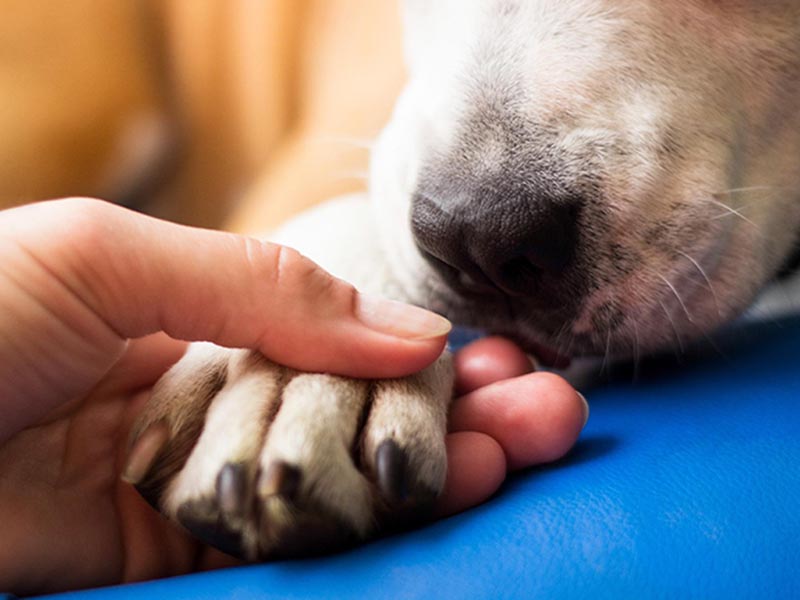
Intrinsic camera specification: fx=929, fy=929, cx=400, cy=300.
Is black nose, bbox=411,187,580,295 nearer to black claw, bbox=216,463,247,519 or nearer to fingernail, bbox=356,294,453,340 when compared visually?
fingernail, bbox=356,294,453,340

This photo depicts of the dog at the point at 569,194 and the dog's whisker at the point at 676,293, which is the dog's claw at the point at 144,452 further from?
the dog's whisker at the point at 676,293

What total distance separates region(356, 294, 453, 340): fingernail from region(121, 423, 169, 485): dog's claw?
0.61 ft

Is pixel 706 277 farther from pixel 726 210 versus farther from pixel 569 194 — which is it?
pixel 569 194

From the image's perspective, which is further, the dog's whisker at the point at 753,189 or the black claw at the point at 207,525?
the dog's whisker at the point at 753,189

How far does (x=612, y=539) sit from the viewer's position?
2.13ft

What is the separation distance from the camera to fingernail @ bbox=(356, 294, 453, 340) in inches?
30.4

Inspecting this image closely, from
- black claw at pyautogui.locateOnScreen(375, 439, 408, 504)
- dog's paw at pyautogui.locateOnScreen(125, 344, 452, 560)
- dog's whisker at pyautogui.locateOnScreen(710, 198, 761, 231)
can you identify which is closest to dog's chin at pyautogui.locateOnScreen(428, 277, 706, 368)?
dog's whisker at pyautogui.locateOnScreen(710, 198, 761, 231)

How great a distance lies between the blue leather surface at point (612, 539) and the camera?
62 centimetres

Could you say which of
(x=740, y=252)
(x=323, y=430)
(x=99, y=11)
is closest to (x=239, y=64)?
(x=99, y=11)

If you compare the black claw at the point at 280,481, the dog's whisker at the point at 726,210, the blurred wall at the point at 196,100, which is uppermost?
the dog's whisker at the point at 726,210

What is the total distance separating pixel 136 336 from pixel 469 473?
1.01 feet

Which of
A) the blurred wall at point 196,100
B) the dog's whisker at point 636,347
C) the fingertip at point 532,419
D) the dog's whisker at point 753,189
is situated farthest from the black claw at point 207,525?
the blurred wall at point 196,100

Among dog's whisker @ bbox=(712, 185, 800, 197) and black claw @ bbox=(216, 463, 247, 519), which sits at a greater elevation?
dog's whisker @ bbox=(712, 185, 800, 197)

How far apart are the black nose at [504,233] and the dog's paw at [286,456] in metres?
0.17
